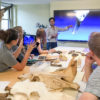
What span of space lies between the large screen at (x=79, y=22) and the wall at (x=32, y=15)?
2.73ft

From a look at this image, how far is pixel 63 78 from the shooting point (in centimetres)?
136

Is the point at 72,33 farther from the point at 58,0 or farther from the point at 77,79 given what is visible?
the point at 77,79

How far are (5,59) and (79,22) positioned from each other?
13.8 ft

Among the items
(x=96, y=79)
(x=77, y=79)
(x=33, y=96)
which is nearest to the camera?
(x=96, y=79)

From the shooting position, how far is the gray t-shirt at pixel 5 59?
1.75 meters

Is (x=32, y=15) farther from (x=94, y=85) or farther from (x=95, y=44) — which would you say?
(x=94, y=85)

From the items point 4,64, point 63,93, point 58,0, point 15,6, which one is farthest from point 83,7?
point 63,93

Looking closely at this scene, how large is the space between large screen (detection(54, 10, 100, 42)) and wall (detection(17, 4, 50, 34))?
2.73ft

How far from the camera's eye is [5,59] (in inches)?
69.0

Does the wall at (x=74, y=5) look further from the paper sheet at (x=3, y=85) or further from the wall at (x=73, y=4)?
the paper sheet at (x=3, y=85)

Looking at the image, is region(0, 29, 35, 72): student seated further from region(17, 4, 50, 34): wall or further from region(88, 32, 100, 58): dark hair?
region(17, 4, 50, 34): wall

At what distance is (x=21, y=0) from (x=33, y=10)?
3.14ft

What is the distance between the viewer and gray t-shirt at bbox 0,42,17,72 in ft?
5.74

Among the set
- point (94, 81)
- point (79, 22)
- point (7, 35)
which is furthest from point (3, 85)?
point (79, 22)
